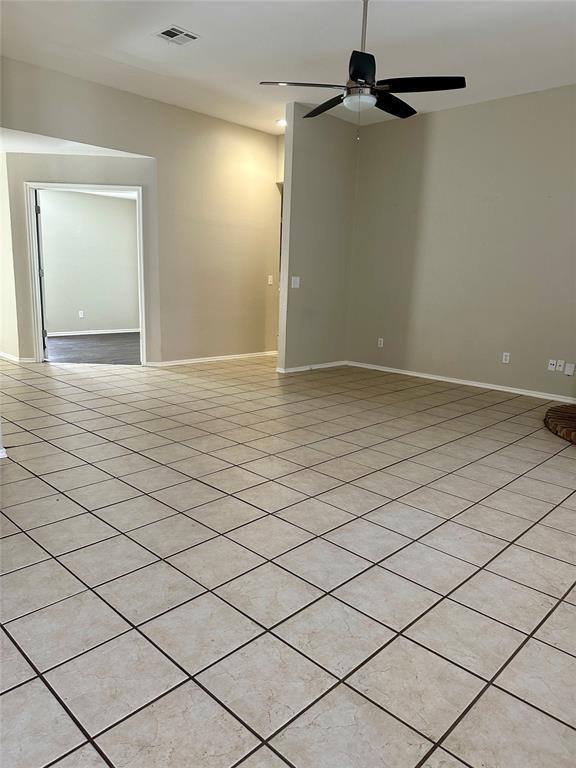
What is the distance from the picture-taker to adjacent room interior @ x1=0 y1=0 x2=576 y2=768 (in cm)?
141

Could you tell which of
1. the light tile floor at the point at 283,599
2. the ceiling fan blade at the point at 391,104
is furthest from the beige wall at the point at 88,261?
the ceiling fan blade at the point at 391,104

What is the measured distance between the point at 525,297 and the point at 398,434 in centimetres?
240

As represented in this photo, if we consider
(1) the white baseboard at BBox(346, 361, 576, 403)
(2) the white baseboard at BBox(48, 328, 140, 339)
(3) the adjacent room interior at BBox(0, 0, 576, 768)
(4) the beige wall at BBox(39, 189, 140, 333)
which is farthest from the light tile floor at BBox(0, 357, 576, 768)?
(4) the beige wall at BBox(39, 189, 140, 333)

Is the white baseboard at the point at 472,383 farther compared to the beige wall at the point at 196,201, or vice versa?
the white baseboard at the point at 472,383

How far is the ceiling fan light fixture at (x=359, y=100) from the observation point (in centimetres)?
333

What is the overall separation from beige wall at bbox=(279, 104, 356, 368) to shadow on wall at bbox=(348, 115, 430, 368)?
0.57 ft

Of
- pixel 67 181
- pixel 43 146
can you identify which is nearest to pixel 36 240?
pixel 67 181

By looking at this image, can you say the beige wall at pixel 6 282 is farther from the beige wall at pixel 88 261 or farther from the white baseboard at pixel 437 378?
the white baseboard at pixel 437 378

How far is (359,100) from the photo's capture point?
338 centimetres

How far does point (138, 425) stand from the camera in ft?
12.4

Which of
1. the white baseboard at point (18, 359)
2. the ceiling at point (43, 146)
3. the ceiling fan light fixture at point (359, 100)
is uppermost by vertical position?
the ceiling at point (43, 146)

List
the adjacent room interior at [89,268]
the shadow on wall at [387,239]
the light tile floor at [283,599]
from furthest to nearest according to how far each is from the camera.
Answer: the adjacent room interior at [89,268], the shadow on wall at [387,239], the light tile floor at [283,599]

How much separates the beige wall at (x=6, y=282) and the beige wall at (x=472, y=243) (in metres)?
4.01

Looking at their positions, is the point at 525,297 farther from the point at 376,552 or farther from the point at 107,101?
the point at 107,101
